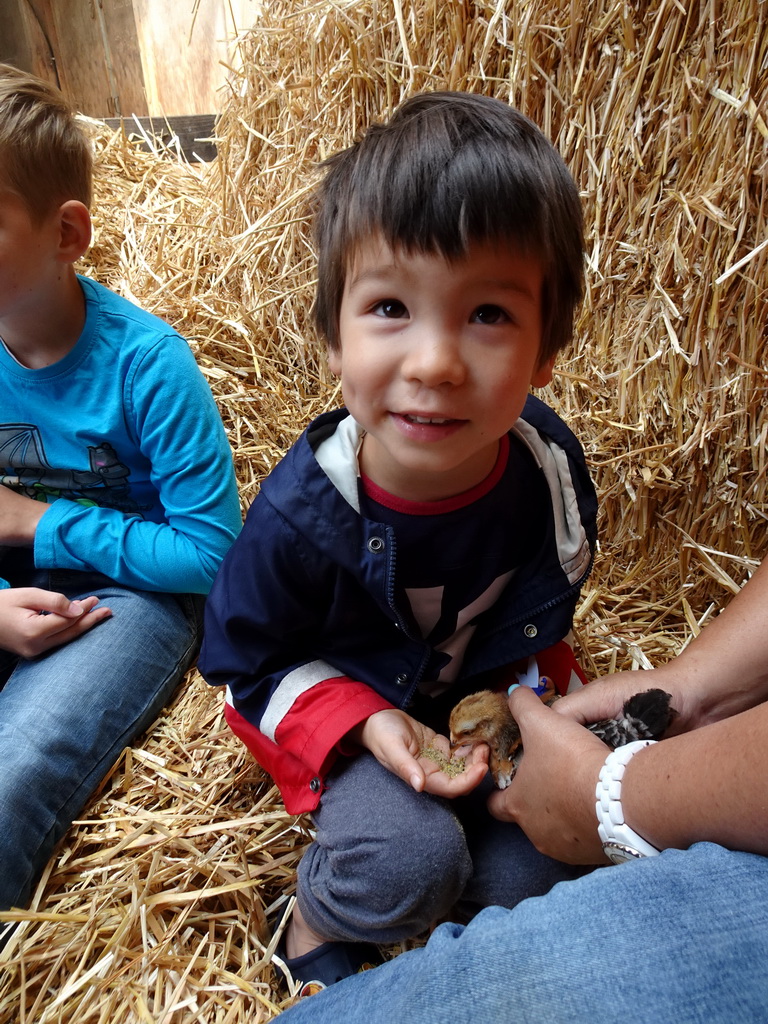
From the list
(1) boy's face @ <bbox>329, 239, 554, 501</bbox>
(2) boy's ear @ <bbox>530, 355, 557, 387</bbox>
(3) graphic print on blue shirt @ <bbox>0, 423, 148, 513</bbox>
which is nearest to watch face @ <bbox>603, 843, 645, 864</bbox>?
(1) boy's face @ <bbox>329, 239, 554, 501</bbox>

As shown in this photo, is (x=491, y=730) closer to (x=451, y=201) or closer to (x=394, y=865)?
(x=394, y=865)

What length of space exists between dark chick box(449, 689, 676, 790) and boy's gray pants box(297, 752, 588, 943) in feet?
0.34

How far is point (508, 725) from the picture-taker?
1152mm

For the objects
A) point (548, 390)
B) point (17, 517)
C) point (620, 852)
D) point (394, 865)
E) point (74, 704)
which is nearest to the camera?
point (620, 852)

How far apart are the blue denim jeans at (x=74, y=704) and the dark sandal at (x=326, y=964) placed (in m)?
0.46

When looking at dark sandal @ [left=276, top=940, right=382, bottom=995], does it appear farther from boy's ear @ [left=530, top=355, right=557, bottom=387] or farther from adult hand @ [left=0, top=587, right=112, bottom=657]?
boy's ear @ [left=530, top=355, right=557, bottom=387]

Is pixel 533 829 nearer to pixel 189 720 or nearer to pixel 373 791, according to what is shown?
pixel 373 791

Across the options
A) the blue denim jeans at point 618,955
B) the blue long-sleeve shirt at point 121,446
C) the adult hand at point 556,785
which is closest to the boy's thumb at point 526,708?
the adult hand at point 556,785

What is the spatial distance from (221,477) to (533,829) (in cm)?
88

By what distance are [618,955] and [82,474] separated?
1.27 m

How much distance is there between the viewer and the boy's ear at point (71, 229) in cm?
143

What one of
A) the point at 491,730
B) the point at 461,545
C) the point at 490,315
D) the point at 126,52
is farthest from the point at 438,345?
the point at 126,52

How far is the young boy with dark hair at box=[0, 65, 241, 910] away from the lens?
A: 1378mm

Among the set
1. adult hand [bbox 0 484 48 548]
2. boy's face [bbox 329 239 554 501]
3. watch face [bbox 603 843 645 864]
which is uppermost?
boy's face [bbox 329 239 554 501]
